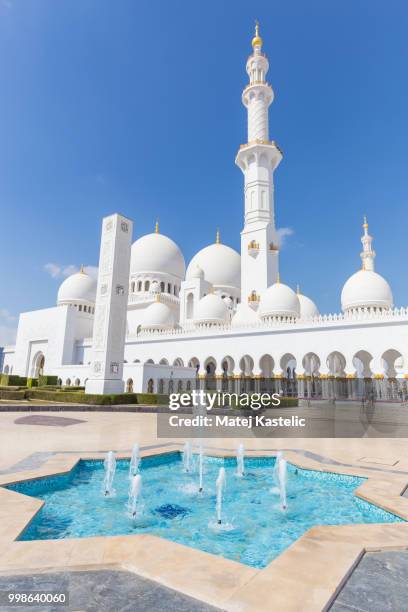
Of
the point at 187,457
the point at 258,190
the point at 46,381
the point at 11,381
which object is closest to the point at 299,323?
the point at 258,190

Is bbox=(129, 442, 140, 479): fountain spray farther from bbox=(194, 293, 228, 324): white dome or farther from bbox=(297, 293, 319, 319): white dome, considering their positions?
bbox=(297, 293, 319, 319): white dome

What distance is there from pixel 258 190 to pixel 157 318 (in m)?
14.0

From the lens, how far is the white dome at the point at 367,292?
84.7ft

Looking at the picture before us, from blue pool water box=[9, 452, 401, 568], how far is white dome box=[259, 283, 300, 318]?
71.3ft

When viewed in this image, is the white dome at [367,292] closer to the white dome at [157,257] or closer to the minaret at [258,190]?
the minaret at [258,190]

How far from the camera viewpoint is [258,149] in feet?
109

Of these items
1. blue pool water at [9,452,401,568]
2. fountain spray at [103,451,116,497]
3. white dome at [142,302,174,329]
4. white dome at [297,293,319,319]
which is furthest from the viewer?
white dome at [297,293,319,319]

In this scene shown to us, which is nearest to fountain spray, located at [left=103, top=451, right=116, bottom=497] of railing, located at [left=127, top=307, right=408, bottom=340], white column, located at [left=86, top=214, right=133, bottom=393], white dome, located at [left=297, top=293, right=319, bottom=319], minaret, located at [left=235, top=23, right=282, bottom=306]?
white column, located at [left=86, top=214, right=133, bottom=393]

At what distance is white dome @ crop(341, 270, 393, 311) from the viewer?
84.7 ft

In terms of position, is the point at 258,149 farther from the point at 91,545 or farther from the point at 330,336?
the point at 91,545

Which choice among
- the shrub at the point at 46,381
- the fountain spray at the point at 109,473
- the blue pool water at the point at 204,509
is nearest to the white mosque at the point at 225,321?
the shrub at the point at 46,381

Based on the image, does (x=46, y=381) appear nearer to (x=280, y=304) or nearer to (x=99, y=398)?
(x=99, y=398)

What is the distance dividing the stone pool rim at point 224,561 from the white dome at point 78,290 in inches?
1516

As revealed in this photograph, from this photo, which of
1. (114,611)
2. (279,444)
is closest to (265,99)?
(279,444)
